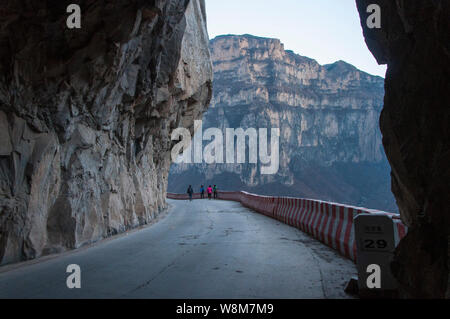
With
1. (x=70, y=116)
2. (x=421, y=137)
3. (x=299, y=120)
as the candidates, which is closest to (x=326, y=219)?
(x=421, y=137)

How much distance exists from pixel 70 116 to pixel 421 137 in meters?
9.82

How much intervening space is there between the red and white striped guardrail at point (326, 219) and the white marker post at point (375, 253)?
33.5 inches

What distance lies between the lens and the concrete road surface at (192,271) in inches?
243

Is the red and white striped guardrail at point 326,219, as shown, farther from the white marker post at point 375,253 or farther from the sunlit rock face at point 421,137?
the sunlit rock face at point 421,137

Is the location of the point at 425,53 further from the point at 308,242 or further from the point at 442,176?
the point at 308,242

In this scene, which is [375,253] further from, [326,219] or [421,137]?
[326,219]

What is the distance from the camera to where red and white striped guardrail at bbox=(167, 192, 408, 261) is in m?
8.97

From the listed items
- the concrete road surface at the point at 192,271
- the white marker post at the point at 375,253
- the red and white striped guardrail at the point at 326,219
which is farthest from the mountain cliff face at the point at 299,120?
the white marker post at the point at 375,253

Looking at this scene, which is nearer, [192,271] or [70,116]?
[192,271]

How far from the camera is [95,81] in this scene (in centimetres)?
1288

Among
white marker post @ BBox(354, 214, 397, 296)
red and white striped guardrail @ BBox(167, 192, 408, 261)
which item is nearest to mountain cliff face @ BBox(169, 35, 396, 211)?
red and white striped guardrail @ BBox(167, 192, 408, 261)

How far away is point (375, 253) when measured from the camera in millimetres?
5750

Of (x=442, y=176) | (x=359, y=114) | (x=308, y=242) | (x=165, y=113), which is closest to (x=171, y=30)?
(x=165, y=113)

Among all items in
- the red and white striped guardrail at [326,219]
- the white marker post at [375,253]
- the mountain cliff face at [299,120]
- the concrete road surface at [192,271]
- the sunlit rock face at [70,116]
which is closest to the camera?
the white marker post at [375,253]
